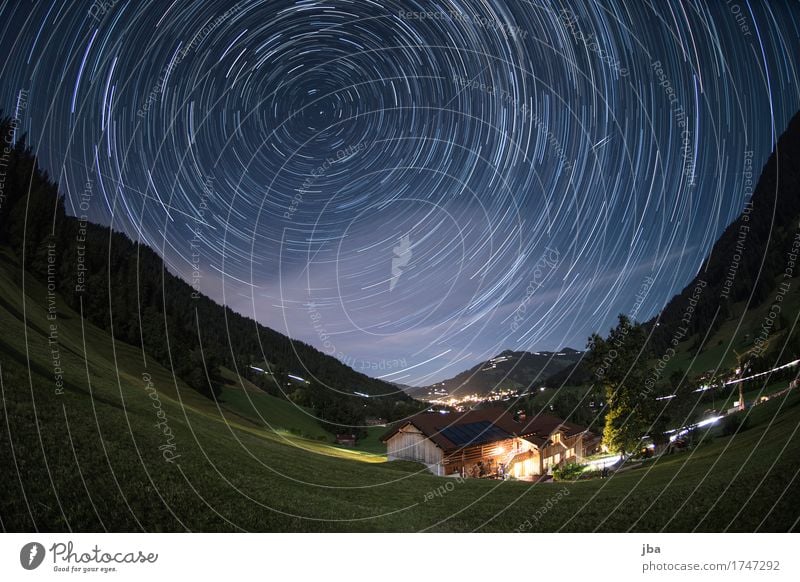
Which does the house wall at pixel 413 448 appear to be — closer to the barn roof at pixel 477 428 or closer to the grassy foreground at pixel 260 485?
the barn roof at pixel 477 428

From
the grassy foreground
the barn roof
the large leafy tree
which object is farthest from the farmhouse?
the grassy foreground

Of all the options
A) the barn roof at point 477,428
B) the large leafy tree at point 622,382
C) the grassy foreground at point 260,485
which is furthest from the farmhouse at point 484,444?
the grassy foreground at point 260,485

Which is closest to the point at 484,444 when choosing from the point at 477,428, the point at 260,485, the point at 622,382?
the point at 477,428

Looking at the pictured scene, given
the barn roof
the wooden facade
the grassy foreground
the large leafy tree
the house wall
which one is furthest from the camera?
the large leafy tree

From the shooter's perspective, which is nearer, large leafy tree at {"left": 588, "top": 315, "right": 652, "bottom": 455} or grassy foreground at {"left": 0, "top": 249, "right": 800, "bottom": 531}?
grassy foreground at {"left": 0, "top": 249, "right": 800, "bottom": 531}

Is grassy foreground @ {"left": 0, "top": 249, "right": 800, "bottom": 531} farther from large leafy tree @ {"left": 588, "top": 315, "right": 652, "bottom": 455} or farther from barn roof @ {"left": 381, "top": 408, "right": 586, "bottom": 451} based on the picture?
large leafy tree @ {"left": 588, "top": 315, "right": 652, "bottom": 455}

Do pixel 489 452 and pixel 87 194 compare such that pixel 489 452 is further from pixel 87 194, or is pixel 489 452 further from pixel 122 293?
pixel 122 293

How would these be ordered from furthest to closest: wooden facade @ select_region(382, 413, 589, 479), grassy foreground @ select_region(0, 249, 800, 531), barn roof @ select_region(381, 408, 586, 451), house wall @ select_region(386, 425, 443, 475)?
barn roof @ select_region(381, 408, 586, 451) < house wall @ select_region(386, 425, 443, 475) < wooden facade @ select_region(382, 413, 589, 479) < grassy foreground @ select_region(0, 249, 800, 531)
